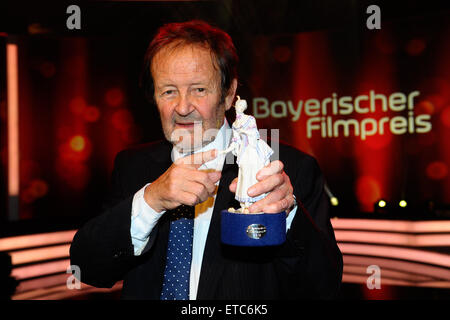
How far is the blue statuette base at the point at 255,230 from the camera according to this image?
141 centimetres

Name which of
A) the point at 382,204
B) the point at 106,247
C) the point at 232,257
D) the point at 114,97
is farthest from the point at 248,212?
the point at 114,97

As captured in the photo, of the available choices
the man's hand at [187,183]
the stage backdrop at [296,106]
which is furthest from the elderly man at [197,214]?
the stage backdrop at [296,106]

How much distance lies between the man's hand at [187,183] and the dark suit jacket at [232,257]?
0.21 m

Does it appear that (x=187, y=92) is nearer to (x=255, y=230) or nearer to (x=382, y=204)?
(x=255, y=230)

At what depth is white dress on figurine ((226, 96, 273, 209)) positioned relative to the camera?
1479 millimetres

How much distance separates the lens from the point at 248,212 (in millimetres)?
1462

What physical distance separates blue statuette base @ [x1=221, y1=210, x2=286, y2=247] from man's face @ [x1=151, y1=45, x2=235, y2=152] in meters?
0.59

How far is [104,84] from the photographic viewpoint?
27.0 feet

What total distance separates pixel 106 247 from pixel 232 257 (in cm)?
51

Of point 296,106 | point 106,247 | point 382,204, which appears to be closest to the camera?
point 106,247

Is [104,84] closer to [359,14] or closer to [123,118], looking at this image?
[123,118]

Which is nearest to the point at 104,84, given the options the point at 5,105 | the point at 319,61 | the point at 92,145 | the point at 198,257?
the point at 92,145

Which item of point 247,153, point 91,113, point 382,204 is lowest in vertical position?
point 382,204

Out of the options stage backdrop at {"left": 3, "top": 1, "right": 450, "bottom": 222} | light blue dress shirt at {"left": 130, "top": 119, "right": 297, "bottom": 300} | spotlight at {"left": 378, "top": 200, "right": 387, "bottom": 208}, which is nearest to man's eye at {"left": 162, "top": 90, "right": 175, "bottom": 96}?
light blue dress shirt at {"left": 130, "top": 119, "right": 297, "bottom": 300}
